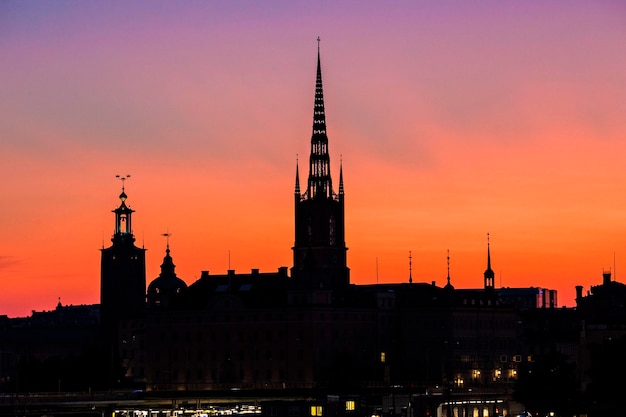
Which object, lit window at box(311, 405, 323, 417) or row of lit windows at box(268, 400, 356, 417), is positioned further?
row of lit windows at box(268, 400, 356, 417)

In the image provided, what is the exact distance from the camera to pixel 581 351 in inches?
7766

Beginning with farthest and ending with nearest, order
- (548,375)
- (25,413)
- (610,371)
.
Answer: (25,413) → (548,375) → (610,371)

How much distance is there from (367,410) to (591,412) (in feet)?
139

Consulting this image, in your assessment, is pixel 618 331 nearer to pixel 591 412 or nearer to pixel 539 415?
pixel 539 415

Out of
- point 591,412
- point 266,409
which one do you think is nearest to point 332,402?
point 266,409

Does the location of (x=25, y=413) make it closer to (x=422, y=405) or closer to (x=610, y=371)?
(x=422, y=405)

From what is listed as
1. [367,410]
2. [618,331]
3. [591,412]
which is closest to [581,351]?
[618,331]

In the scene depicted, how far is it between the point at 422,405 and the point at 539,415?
1589 cm

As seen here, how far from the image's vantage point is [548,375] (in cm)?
18450

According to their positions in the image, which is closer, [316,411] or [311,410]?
[316,411]

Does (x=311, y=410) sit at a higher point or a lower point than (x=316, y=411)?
higher

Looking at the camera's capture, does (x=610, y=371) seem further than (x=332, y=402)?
No

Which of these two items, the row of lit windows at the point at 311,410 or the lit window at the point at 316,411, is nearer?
the lit window at the point at 316,411

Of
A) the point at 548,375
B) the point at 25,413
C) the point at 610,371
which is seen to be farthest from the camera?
the point at 25,413
